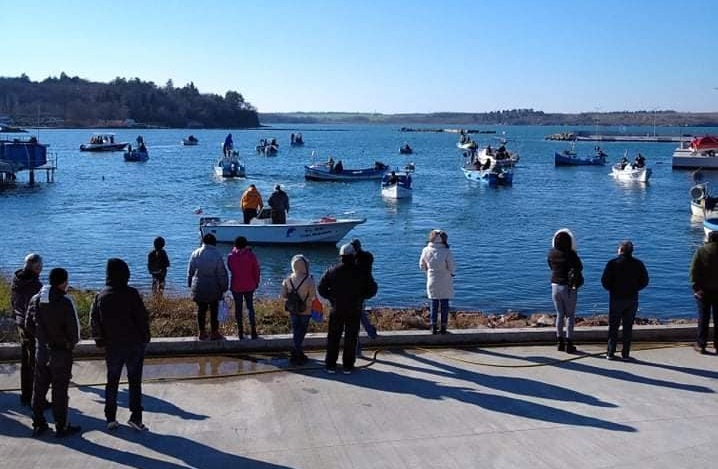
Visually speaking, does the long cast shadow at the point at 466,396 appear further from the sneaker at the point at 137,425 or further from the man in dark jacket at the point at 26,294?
the man in dark jacket at the point at 26,294

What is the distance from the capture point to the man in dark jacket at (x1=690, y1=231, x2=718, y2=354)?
1039cm

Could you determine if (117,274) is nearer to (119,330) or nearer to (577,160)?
(119,330)

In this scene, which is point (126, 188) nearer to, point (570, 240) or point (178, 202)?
point (178, 202)

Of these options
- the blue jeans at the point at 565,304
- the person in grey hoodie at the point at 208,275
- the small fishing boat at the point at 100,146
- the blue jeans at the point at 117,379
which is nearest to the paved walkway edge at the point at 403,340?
the person in grey hoodie at the point at 208,275

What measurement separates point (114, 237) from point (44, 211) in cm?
1425

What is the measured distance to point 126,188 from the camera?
2618 inches

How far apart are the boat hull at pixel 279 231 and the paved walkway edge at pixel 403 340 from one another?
1886 cm

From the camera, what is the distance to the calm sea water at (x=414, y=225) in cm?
2495

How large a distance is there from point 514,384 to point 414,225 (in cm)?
3279

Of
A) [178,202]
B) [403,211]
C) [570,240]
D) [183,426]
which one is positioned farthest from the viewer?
[178,202]

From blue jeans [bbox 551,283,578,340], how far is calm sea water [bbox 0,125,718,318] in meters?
10.3

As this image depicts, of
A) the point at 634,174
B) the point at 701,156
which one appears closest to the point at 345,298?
the point at 634,174

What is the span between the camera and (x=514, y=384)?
939cm

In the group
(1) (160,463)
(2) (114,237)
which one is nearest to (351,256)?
(1) (160,463)
